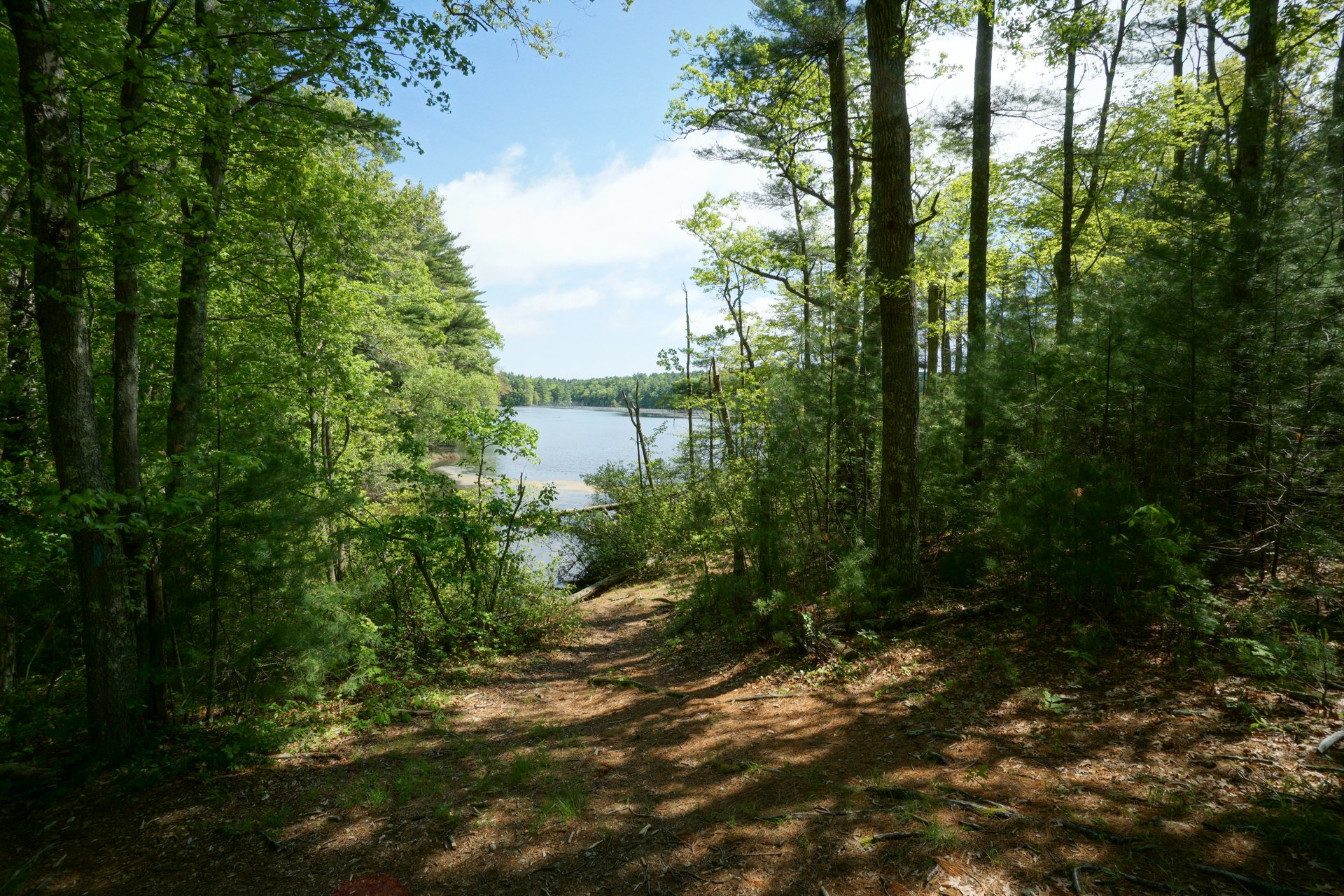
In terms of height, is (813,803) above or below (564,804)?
above

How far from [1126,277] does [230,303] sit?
12.1 metres

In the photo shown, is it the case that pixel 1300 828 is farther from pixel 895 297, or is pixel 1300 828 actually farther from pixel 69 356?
pixel 69 356

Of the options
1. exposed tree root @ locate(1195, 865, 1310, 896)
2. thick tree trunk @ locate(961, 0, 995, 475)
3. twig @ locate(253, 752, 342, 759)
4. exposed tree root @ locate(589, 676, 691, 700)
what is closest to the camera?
exposed tree root @ locate(1195, 865, 1310, 896)

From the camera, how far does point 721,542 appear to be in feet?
27.9

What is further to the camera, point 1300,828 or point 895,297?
point 895,297

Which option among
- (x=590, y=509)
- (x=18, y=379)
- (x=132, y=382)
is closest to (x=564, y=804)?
(x=132, y=382)

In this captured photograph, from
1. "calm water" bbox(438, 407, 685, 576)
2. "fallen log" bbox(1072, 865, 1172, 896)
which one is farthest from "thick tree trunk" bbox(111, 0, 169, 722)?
"fallen log" bbox(1072, 865, 1172, 896)

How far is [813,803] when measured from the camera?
130 inches

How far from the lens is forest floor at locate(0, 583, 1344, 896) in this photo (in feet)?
8.31

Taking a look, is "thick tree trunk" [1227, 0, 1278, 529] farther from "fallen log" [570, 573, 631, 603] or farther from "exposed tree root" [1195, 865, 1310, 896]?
"fallen log" [570, 573, 631, 603]

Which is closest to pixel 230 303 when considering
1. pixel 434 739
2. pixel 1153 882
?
pixel 434 739

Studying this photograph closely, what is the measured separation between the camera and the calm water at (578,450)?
2392 centimetres

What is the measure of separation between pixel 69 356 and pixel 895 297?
23.3 ft

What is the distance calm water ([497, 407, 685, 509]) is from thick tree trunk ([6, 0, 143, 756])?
5.06 meters
